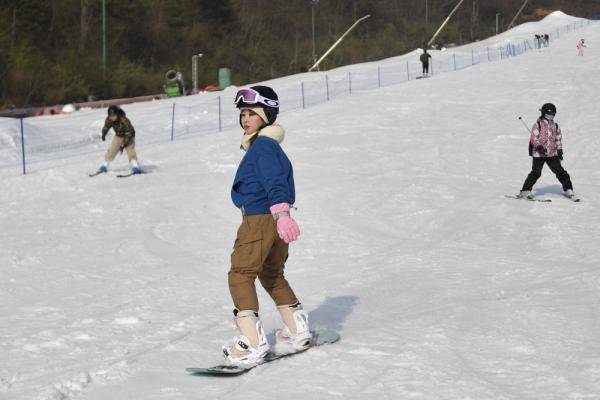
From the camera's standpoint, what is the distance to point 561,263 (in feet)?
28.1

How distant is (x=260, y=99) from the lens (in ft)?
16.6

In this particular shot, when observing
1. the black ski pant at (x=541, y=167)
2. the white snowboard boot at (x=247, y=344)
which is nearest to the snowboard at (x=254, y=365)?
the white snowboard boot at (x=247, y=344)

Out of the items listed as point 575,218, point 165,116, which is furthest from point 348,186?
point 165,116

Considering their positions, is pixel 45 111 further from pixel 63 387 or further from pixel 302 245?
pixel 63 387

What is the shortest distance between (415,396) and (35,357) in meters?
2.45

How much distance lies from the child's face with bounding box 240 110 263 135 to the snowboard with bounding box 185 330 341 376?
51.1 inches

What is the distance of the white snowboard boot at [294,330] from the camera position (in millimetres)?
5199

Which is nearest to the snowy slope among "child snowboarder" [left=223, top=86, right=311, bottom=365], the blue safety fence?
"child snowboarder" [left=223, top=86, right=311, bottom=365]

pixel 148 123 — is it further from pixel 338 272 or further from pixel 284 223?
pixel 284 223

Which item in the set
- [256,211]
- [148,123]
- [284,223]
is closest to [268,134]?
[256,211]

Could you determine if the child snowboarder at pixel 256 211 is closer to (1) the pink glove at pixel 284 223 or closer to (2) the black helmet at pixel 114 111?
(1) the pink glove at pixel 284 223

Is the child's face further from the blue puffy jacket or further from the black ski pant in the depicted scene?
the black ski pant

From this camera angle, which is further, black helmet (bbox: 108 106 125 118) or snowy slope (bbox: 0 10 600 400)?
black helmet (bbox: 108 106 125 118)

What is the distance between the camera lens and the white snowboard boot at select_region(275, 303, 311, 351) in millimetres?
5199
